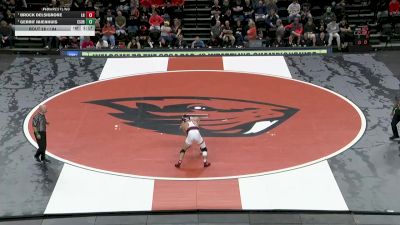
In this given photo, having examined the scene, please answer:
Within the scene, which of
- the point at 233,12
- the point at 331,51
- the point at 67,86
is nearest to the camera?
the point at 67,86

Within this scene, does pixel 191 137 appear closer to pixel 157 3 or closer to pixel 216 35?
pixel 216 35

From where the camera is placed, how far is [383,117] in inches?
680

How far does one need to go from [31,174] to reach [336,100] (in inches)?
347

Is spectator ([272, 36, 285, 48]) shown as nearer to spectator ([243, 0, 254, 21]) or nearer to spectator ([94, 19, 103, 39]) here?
spectator ([243, 0, 254, 21])

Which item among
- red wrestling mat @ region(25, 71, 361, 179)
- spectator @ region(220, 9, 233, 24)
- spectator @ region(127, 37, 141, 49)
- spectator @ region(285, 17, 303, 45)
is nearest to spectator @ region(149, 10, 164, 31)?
spectator @ region(127, 37, 141, 49)

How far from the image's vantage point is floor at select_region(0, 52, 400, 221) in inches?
521

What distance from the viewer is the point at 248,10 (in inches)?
993

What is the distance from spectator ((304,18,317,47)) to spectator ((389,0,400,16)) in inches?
133

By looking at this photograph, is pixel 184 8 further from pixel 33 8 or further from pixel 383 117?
pixel 383 117

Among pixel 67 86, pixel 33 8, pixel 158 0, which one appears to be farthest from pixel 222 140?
pixel 33 8

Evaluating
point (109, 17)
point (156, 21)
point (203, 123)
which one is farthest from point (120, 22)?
point (203, 123)

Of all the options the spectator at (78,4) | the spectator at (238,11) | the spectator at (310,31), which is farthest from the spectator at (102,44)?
the spectator at (310,31)

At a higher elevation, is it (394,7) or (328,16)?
(394,7)

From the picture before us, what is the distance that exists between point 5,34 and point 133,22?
4.70m
